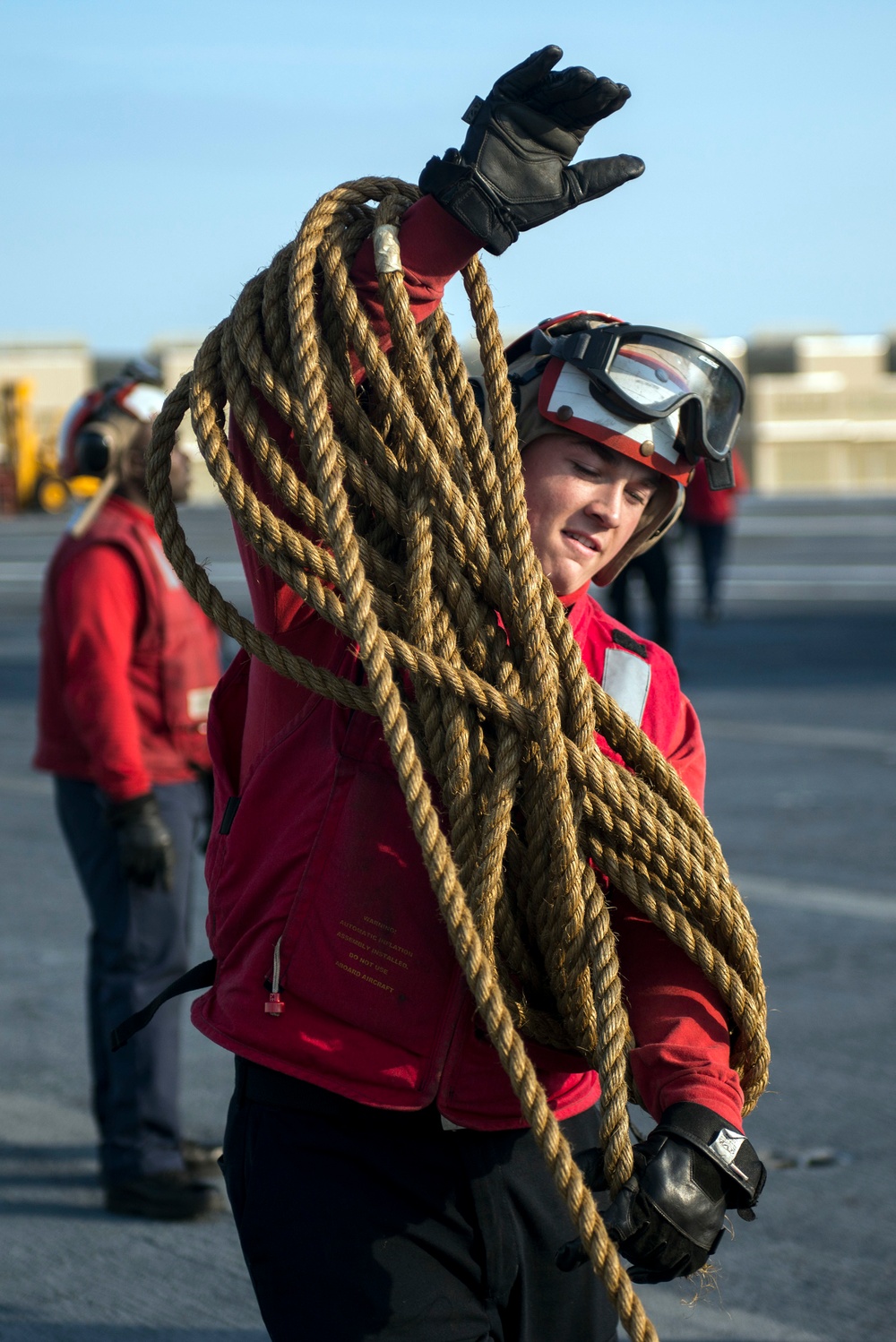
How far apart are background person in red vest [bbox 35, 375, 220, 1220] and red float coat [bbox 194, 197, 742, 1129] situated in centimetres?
181

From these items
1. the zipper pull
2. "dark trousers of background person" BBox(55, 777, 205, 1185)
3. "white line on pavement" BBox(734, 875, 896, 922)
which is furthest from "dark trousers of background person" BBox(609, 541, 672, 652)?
the zipper pull

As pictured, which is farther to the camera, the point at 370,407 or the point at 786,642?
the point at 786,642

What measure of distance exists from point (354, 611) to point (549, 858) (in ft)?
1.28

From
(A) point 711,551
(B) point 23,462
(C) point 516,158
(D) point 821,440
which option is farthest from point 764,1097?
(D) point 821,440

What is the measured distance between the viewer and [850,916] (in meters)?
5.90

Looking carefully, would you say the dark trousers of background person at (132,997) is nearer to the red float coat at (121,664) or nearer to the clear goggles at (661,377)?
the red float coat at (121,664)

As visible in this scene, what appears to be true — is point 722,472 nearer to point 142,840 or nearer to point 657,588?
point 142,840

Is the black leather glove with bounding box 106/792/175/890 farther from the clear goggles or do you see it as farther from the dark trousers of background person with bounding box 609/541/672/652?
the dark trousers of background person with bounding box 609/541/672/652

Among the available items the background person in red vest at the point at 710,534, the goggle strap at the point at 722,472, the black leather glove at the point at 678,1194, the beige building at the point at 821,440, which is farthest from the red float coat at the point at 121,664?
the beige building at the point at 821,440

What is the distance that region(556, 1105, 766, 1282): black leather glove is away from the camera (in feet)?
5.98

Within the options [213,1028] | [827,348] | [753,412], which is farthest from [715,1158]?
[827,348]

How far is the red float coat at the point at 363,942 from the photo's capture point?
196 centimetres

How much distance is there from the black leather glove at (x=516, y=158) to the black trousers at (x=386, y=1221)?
1119 millimetres

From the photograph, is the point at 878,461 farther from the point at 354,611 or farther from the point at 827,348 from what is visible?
the point at 354,611
